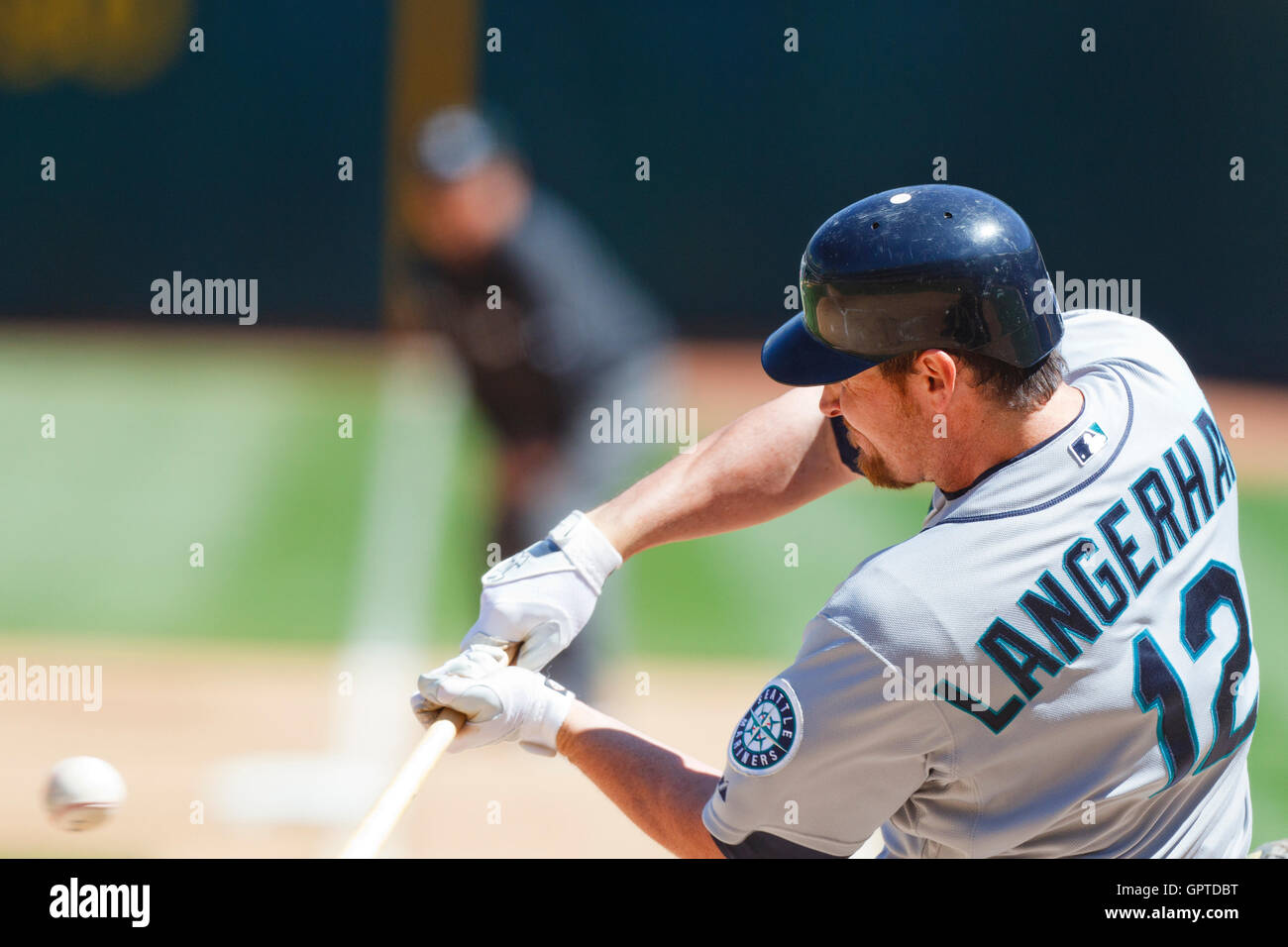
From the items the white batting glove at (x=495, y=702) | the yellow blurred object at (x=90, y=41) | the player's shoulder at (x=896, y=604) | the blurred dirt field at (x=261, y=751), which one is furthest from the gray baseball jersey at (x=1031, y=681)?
the yellow blurred object at (x=90, y=41)

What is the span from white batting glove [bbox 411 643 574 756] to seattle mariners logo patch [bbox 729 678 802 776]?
52 centimetres

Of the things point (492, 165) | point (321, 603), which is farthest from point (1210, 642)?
point (321, 603)

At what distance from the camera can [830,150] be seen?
1431 centimetres

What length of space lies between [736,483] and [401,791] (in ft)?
3.21

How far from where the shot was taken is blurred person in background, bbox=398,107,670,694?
628cm

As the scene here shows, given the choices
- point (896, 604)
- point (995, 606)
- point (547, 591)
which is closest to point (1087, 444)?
point (995, 606)

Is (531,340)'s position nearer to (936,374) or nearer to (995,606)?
(936,374)

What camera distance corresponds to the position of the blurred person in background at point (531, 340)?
20.6 ft

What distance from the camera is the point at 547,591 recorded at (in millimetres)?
2781

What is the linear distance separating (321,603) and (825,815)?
5658 mm

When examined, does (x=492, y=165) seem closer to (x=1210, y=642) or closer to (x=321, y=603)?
(x=321, y=603)

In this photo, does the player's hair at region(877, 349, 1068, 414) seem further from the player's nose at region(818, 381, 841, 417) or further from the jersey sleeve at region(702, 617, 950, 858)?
the jersey sleeve at region(702, 617, 950, 858)

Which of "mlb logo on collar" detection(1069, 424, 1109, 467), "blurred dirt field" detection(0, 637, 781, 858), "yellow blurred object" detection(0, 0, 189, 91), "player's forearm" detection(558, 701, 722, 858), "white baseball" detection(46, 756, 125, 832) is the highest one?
"yellow blurred object" detection(0, 0, 189, 91)

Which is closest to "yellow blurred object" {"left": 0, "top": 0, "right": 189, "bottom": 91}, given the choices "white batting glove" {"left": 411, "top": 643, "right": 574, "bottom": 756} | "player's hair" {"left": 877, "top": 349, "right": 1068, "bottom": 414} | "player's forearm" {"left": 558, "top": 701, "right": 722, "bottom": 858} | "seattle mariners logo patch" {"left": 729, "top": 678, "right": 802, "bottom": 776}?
"white batting glove" {"left": 411, "top": 643, "right": 574, "bottom": 756}
